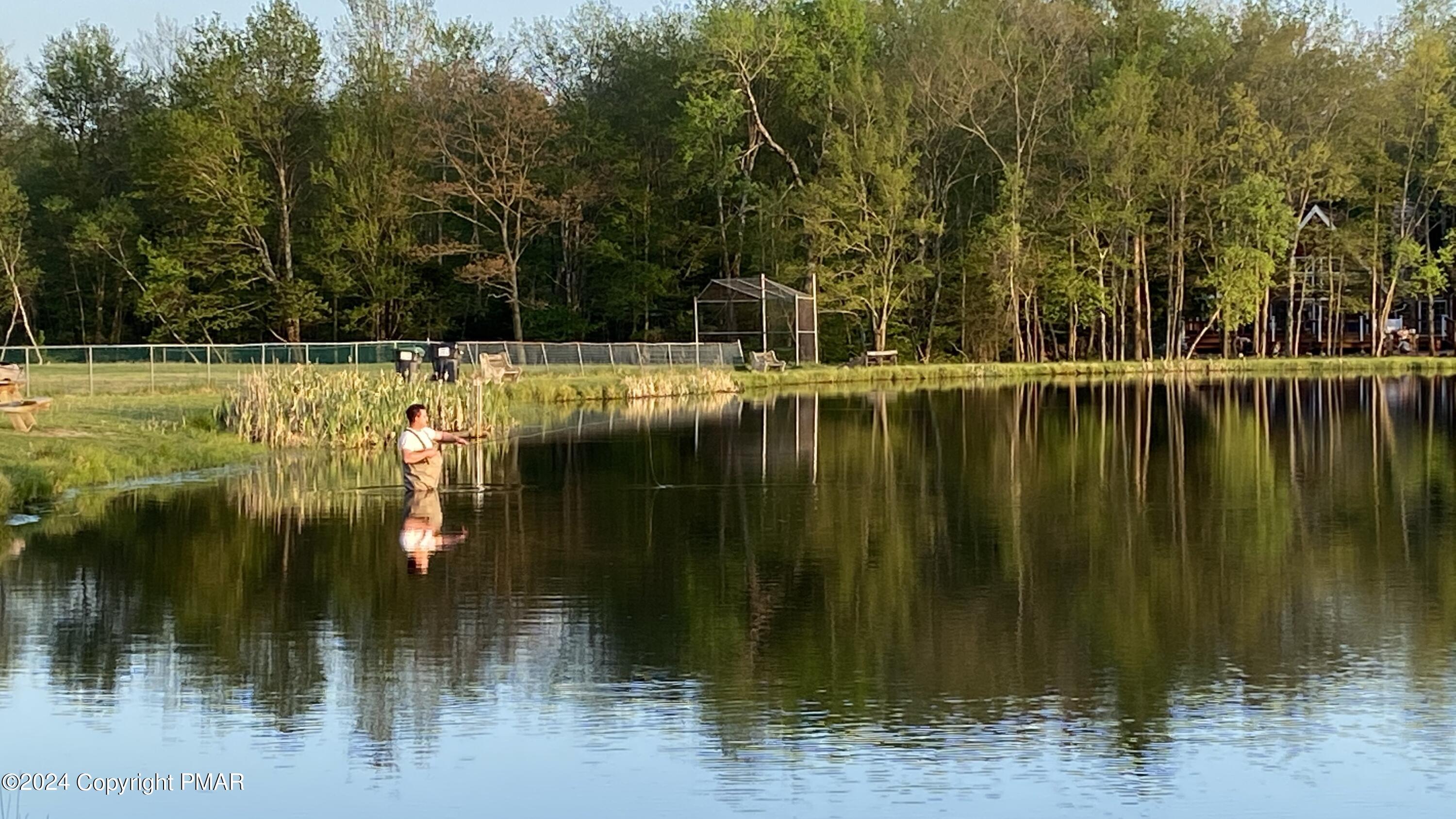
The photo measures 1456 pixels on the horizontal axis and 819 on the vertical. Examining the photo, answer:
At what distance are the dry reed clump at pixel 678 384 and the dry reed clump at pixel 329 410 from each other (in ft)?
56.8

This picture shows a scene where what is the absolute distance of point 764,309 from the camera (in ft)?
225

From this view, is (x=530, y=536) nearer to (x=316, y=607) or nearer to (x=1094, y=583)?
(x=316, y=607)

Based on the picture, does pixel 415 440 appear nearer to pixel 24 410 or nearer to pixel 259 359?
pixel 24 410

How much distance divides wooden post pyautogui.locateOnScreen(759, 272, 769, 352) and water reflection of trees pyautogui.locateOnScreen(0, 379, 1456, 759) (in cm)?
3762

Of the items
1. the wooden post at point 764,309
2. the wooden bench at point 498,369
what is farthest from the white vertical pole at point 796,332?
the wooden bench at point 498,369

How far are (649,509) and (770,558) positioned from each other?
4969 mm

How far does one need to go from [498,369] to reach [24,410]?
877 inches

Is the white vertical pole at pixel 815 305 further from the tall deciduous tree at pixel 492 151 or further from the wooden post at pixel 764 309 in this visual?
the tall deciduous tree at pixel 492 151

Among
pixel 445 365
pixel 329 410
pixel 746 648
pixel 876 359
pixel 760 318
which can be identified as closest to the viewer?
pixel 746 648

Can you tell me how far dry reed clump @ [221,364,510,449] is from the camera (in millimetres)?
33625

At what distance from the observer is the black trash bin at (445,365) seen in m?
45.2

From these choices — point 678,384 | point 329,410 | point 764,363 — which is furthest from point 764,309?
point 329,410

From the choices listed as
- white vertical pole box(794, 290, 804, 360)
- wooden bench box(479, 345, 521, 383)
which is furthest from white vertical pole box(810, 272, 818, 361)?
wooden bench box(479, 345, 521, 383)

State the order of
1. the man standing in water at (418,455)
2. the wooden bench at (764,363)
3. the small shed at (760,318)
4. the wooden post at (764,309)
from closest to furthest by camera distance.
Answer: the man standing in water at (418,455), the wooden bench at (764,363), the wooden post at (764,309), the small shed at (760,318)
